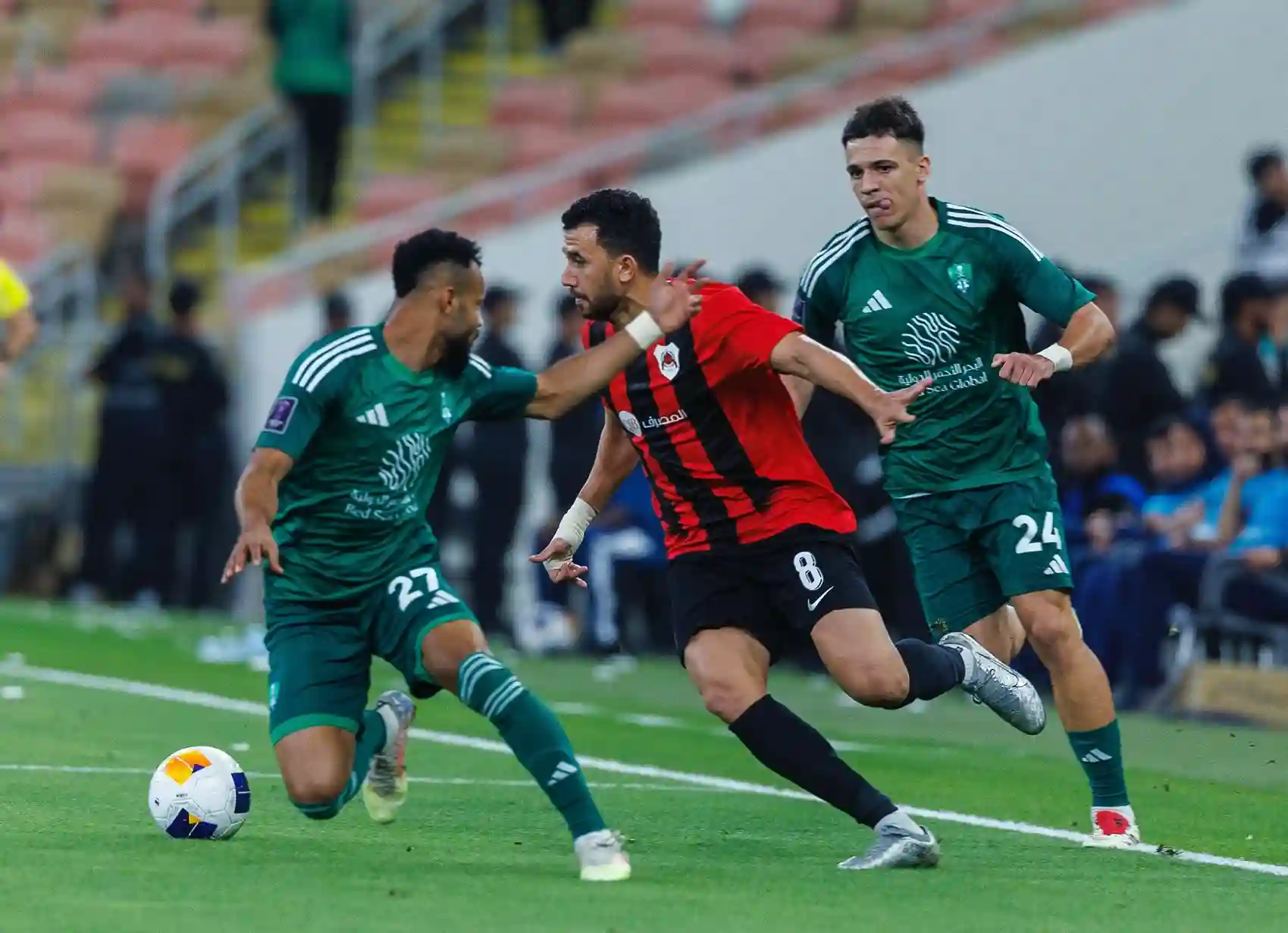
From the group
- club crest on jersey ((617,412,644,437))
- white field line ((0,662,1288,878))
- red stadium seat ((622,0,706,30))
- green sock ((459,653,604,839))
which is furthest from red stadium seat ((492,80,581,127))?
green sock ((459,653,604,839))

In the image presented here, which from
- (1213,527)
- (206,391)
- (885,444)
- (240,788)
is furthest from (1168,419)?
(206,391)

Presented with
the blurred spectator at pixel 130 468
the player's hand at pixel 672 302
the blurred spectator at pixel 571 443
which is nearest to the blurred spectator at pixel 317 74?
the blurred spectator at pixel 130 468

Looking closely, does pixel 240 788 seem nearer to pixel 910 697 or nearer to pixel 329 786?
pixel 329 786

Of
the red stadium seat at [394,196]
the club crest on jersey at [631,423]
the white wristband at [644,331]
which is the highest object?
the red stadium seat at [394,196]

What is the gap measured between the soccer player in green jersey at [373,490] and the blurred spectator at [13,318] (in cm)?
423

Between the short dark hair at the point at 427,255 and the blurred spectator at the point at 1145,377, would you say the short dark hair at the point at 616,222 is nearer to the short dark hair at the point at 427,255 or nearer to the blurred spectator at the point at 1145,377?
the short dark hair at the point at 427,255

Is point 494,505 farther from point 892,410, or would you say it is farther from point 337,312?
point 892,410

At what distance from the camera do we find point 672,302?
7730 millimetres

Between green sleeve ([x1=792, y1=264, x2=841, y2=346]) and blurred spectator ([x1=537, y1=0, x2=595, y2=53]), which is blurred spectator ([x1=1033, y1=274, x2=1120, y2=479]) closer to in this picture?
green sleeve ([x1=792, y1=264, x2=841, y2=346])

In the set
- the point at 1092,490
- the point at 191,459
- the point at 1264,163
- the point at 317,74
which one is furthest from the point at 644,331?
the point at 317,74

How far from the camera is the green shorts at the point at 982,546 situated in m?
8.63

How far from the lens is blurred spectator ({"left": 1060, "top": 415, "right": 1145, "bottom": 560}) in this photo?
1427 centimetres

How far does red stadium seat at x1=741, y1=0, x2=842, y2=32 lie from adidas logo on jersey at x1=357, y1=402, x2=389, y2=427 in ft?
51.8

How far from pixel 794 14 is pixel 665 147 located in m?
2.80
